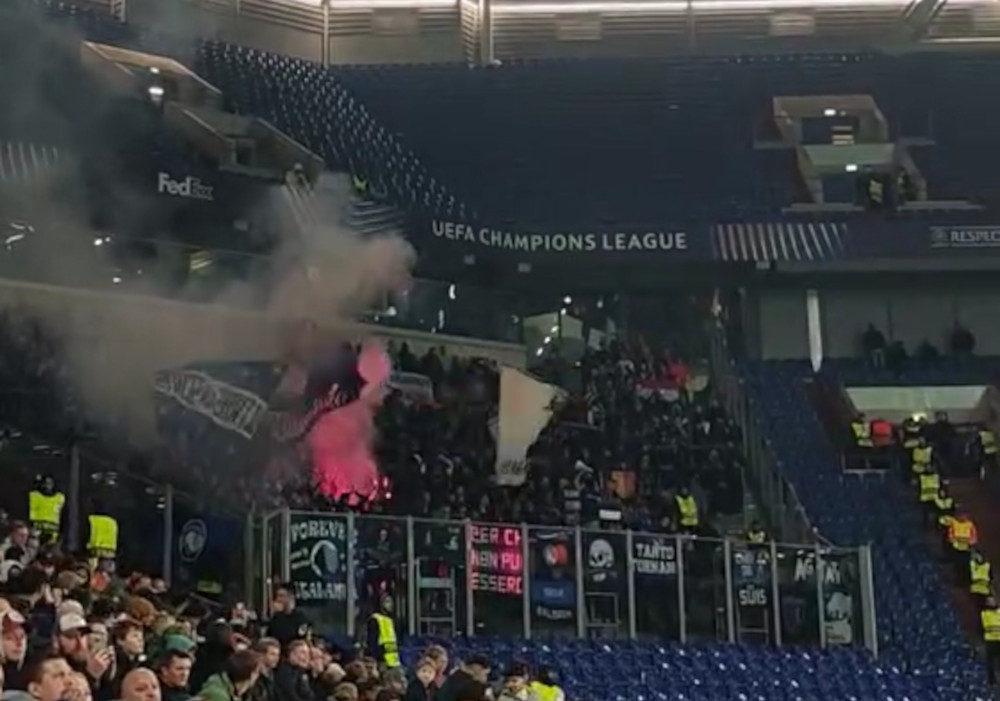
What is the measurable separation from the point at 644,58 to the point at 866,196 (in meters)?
4.15

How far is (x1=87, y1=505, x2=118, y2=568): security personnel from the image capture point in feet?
43.9

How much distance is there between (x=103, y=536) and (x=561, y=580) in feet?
13.0

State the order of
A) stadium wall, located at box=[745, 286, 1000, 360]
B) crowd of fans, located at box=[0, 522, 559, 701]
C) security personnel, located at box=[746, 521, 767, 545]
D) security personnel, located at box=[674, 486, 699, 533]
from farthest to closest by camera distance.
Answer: stadium wall, located at box=[745, 286, 1000, 360], security personnel, located at box=[674, 486, 699, 533], security personnel, located at box=[746, 521, 767, 545], crowd of fans, located at box=[0, 522, 559, 701]

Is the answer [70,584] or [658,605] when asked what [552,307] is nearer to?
[658,605]

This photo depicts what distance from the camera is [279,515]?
1345 centimetres

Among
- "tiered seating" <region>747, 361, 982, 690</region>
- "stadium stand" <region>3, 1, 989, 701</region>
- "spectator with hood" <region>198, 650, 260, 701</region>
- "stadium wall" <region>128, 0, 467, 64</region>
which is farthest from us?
"stadium wall" <region>128, 0, 467, 64</region>

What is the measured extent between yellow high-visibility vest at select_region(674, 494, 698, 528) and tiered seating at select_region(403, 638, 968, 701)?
328 cm

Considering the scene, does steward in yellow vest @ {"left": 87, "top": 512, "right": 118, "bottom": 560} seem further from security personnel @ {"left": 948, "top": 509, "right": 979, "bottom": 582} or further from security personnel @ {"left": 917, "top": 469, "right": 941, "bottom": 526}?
security personnel @ {"left": 917, "top": 469, "right": 941, "bottom": 526}

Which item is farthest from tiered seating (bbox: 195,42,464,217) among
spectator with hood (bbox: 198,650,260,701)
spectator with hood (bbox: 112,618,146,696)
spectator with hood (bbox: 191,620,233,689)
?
spectator with hood (bbox: 198,650,260,701)

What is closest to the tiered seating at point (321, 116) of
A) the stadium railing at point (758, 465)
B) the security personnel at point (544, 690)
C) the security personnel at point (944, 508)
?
the stadium railing at point (758, 465)

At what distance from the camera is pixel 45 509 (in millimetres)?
14203

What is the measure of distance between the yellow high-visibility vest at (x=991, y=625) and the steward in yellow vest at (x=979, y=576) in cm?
94

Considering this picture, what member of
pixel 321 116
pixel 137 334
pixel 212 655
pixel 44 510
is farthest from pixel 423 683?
pixel 321 116

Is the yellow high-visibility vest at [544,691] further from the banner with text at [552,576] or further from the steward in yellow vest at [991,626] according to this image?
the steward in yellow vest at [991,626]
